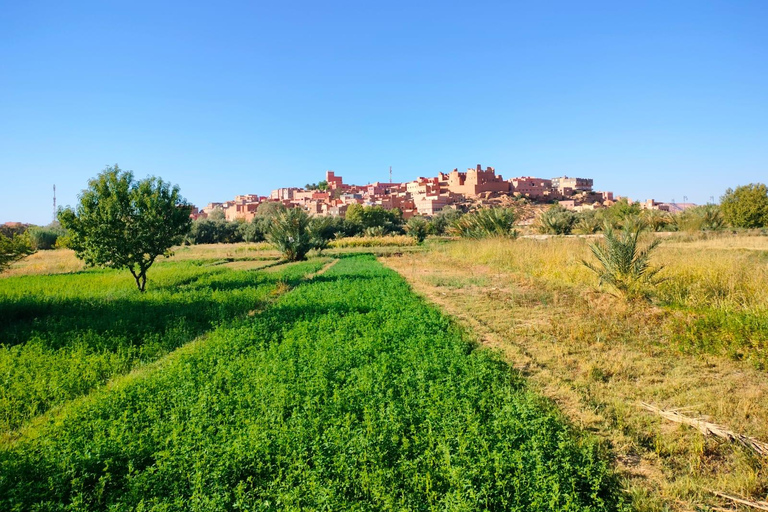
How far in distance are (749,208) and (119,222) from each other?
3681 centimetres

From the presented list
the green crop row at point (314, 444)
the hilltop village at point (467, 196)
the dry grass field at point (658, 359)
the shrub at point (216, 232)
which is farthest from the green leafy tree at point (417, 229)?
the hilltop village at point (467, 196)

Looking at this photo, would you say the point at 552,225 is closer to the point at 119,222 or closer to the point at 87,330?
the point at 119,222

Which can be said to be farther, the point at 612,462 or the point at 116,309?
the point at 116,309

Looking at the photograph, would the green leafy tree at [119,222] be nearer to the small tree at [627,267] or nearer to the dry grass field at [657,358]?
the dry grass field at [657,358]

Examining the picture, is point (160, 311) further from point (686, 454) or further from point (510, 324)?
point (686, 454)

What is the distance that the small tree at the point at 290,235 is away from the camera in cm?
2712

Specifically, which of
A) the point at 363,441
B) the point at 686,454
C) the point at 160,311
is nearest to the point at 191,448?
the point at 363,441

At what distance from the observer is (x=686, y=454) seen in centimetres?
406

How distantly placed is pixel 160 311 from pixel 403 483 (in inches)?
378

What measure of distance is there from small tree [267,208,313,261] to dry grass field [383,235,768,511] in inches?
621

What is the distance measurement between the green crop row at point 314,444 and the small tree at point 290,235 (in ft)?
68.3

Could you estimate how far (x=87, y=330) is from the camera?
9117 millimetres

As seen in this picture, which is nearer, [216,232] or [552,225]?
[552,225]

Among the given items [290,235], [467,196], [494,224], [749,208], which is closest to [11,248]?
[290,235]
